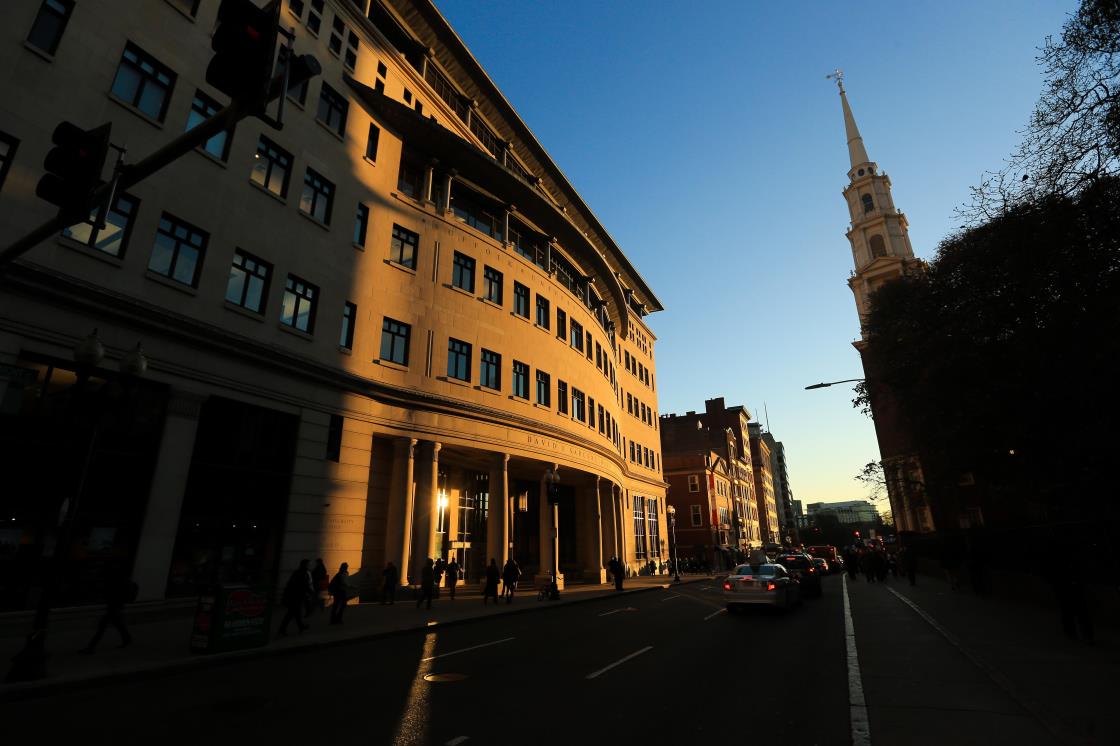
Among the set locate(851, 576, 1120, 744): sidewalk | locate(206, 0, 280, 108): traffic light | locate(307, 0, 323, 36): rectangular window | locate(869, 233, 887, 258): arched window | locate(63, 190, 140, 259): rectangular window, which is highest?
locate(869, 233, 887, 258): arched window

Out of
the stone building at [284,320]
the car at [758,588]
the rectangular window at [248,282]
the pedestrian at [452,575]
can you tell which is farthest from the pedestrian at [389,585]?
the car at [758,588]

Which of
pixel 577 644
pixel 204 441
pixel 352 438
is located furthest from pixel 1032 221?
pixel 204 441

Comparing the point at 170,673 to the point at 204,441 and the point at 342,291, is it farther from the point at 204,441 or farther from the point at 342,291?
the point at 342,291

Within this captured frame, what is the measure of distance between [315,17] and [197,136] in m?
23.0

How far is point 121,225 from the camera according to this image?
15.1 metres

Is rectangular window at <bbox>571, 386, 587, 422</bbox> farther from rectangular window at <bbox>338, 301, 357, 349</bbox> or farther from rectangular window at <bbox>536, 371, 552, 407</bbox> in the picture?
rectangular window at <bbox>338, 301, 357, 349</bbox>

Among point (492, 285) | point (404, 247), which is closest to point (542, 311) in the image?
point (492, 285)

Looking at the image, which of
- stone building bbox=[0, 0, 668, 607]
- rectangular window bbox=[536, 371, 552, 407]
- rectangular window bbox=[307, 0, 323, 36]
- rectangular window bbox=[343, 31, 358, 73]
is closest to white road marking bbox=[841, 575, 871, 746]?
stone building bbox=[0, 0, 668, 607]

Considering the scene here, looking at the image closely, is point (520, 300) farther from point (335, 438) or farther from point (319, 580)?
point (319, 580)

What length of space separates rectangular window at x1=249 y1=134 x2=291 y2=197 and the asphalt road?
16.5 metres

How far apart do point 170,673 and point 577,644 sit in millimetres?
8016

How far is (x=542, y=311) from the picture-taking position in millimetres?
33188

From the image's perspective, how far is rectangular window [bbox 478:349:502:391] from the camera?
88.8ft

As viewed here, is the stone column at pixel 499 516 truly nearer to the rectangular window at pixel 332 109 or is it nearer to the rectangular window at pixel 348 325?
the rectangular window at pixel 348 325
